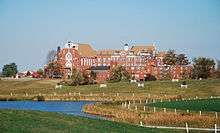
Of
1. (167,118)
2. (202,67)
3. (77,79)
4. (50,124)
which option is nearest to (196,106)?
(167,118)

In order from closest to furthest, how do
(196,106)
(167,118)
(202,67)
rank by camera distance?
(167,118), (196,106), (202,67)

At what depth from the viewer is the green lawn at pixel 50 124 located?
94.6 ft

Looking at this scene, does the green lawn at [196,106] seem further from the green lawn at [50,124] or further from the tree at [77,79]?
the tree at [77,79]

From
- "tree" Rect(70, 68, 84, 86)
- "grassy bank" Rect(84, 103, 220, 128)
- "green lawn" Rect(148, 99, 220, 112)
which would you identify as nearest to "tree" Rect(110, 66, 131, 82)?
"tree" Rect(70, 68, 84, 86)

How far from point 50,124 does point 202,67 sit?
144 m

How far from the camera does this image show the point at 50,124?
31141 mm

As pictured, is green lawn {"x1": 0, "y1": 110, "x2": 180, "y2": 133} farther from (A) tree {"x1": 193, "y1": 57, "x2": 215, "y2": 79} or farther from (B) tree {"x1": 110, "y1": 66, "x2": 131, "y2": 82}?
(A) tree {"x1": 193, "y1": 57, "x2": 215, "y2": 79}

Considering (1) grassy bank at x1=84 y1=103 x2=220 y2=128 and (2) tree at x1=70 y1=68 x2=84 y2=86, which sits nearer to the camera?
(1) grassy bank at x1=84 y1=103 x2=220 y2=128

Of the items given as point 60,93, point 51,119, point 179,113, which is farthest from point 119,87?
point 51,119

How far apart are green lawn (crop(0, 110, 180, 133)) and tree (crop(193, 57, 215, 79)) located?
447ft

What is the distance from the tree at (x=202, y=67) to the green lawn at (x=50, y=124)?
136 metres

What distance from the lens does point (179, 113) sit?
53094 mm

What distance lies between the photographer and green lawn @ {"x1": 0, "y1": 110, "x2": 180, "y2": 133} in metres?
28.8

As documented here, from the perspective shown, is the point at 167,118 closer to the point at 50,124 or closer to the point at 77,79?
the point at 50,124
